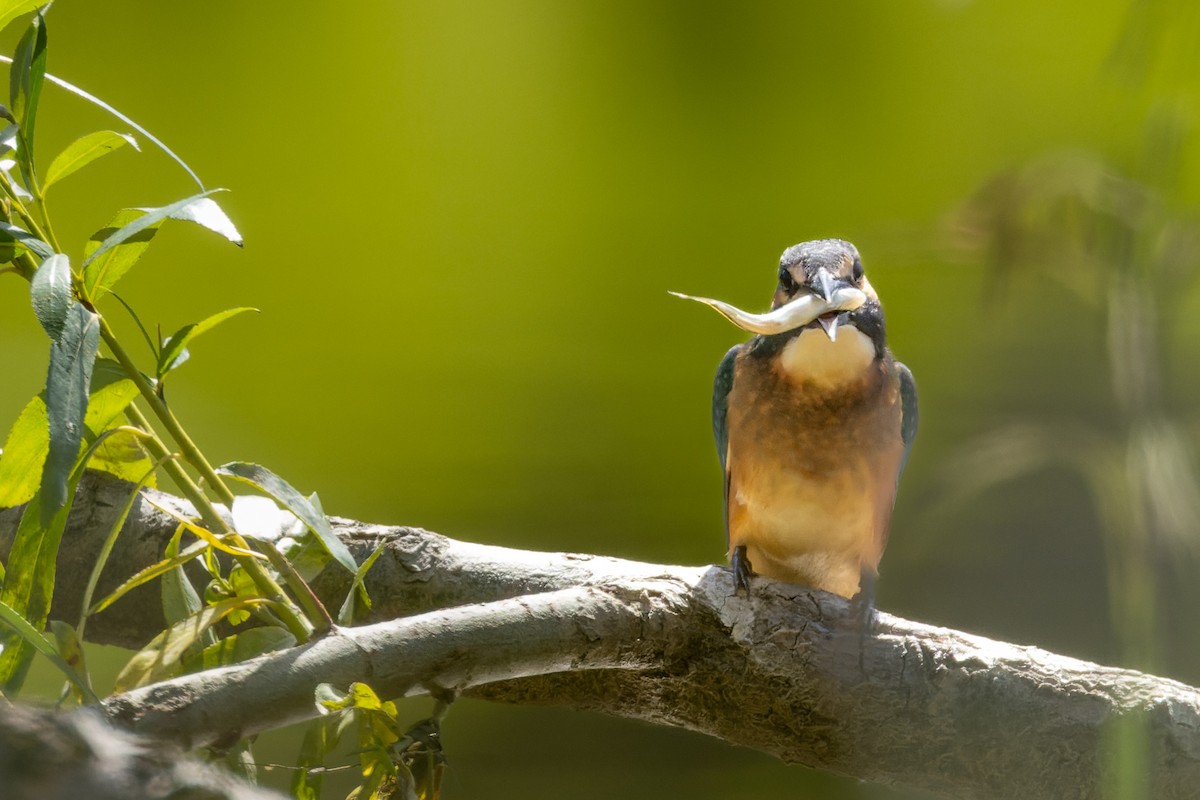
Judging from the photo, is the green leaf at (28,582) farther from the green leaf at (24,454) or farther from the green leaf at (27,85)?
the green leaf at (27,85)

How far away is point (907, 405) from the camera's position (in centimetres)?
99

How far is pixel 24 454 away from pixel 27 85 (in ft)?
0.59

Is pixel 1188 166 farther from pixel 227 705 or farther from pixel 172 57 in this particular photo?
pixel 172 57

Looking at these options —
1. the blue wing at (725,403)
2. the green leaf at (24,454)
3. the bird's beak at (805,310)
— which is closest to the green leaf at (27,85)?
the green leaf at (24,454)

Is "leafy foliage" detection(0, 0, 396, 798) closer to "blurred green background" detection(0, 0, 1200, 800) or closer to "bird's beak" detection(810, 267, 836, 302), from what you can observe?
"bird's beak" detection(810, 267, 836, 302)

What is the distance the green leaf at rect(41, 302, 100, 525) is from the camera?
398mm

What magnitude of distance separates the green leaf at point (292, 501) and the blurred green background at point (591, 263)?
0.87m

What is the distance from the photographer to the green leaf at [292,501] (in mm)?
509

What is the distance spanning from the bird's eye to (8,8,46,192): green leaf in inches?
22.1

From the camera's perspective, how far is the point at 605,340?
4.66 feet

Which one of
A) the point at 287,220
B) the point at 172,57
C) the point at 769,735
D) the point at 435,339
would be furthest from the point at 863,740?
the point at 172,57

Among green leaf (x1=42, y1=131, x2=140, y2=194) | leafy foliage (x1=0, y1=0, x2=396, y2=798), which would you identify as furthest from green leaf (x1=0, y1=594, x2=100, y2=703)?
green leaf (x1=42, y1=131, x2=140, y2=194)

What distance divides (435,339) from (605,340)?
0.80ft

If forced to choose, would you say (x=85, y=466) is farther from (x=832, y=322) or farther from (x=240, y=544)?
(x=832, y=322)
